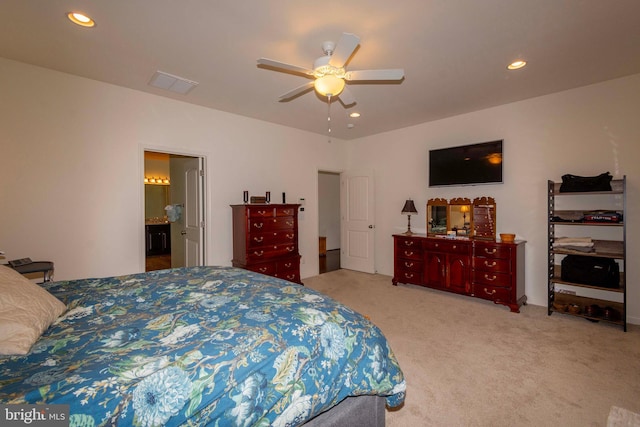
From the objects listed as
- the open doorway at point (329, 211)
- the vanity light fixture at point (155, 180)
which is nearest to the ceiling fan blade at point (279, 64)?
the open doorway at point (329, 211)

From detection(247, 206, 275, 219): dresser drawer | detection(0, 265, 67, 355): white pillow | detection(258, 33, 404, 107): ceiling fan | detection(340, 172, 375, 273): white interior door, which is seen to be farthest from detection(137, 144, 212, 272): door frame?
detection(340, 172, 375, 273): white interior door

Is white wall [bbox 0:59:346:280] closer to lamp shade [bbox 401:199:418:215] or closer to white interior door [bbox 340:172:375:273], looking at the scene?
white interior door [bbox 340:172:375:273]

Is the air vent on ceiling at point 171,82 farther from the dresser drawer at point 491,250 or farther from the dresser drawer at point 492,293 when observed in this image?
the dresser drawer at point 492,293

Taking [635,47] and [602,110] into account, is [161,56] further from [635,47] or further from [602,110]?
[602,110]

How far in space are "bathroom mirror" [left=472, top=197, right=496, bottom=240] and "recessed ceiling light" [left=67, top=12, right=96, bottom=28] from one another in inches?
192

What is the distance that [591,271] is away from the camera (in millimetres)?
3188

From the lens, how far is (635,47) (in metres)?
2.59

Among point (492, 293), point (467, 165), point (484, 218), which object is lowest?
point (492, 293)

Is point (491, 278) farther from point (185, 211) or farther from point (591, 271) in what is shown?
point (185, 211)

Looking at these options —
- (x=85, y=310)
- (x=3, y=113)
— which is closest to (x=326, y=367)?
(x=85, y=310)

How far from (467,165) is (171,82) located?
4.20m

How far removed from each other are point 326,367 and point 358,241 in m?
4.67

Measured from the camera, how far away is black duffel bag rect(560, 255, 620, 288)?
3100 mm

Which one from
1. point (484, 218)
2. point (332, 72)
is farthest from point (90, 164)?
point (484, 218)
